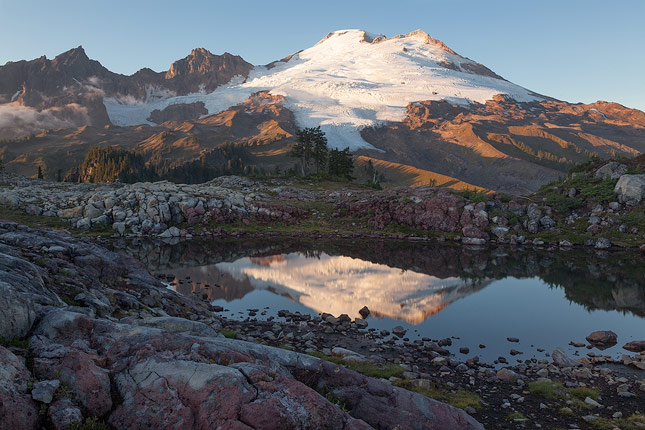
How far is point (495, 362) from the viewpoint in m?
18.9

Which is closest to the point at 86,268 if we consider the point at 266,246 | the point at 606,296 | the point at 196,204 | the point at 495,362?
the point at 495,362

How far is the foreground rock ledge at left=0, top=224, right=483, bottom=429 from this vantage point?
7.45 metres

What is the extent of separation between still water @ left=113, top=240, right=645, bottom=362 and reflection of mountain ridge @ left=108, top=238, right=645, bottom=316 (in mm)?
111

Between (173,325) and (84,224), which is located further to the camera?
(84,224)

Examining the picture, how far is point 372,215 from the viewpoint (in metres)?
63.5

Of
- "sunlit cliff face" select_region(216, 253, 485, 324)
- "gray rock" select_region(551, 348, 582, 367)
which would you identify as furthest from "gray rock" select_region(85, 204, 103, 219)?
"gray rock" select_region(551, 348, 582, 367)

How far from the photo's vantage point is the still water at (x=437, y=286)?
949 inches

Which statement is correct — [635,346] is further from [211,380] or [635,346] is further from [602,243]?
[602,243]

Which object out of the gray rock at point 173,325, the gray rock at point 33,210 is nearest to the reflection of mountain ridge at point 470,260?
the gray rock at point 33,210

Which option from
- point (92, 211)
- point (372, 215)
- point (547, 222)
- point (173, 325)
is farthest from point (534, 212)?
point (92, 211)

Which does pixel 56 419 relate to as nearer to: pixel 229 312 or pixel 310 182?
pixel 229 312

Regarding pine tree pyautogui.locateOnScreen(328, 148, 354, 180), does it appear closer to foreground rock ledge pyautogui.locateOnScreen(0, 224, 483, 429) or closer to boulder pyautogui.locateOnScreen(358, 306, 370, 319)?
boulder pyautogui.locateOnScreen(358, 306, 370, 319)

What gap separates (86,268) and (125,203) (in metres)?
43.3

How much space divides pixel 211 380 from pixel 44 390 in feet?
9.83
